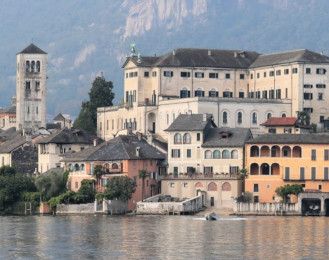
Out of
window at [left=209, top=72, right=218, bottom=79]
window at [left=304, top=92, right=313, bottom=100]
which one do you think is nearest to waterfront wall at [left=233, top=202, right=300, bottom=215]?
window at [left=304, top=92, right=313, bottom=100]

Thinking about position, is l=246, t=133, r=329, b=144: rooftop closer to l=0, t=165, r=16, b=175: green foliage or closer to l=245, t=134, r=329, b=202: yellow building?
l=245, t=134, r=329, b=202: yellow building

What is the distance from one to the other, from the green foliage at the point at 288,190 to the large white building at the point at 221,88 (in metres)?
20.8

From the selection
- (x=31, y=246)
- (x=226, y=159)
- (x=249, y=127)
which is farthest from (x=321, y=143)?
(x=31, y=246)

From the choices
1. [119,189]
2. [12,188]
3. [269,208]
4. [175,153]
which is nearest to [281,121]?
[175,153]

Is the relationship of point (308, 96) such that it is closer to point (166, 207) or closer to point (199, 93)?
point (199, 93)

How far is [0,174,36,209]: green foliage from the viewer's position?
150000mm

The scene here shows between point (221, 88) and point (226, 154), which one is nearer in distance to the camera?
point (226, 154)

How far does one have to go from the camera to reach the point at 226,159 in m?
150

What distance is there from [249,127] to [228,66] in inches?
457

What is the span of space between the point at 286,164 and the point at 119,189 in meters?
14.1

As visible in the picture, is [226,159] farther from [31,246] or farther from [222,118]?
[31,246]

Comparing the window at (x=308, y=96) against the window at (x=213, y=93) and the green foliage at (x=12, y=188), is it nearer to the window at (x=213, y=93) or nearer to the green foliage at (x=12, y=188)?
the window at (x=213, y=93)

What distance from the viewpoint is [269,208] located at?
141125 millimetres

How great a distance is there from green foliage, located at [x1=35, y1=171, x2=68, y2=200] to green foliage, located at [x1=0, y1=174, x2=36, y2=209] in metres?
0.89
